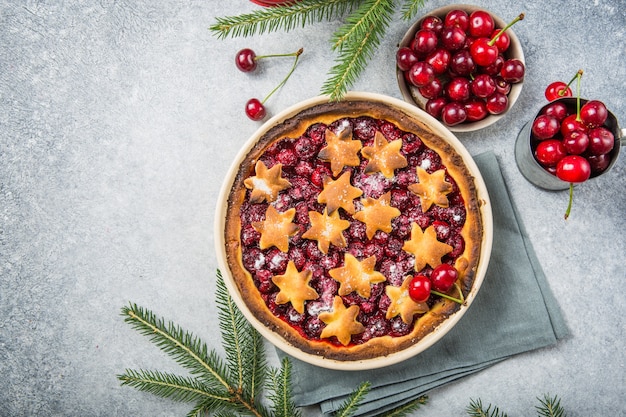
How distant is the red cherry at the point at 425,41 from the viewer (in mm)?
2303

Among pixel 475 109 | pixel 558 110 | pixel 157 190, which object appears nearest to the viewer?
pixel 558 110

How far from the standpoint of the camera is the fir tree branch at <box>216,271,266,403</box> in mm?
2426

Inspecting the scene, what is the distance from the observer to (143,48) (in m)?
2.64

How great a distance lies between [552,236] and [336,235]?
3.67 feet

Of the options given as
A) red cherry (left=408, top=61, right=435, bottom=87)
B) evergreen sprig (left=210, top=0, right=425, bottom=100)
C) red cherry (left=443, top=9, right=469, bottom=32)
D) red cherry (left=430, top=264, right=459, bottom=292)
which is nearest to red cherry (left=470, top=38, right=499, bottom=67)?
red cherry (left=443, top=9, right=469, bottom=32)

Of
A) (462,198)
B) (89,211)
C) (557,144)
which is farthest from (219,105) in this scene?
(557,144)

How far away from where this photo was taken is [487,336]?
2.49 metres

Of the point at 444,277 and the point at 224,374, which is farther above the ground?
the point at 444,277

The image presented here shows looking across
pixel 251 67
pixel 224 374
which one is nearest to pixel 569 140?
pixel 251 67

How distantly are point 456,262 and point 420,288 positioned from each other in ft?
0.84

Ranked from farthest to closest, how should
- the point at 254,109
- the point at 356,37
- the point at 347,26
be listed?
the point at 254,109, the point at 356,37, the point at 347,26

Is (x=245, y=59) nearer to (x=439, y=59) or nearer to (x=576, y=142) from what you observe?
(x=439, y=59)

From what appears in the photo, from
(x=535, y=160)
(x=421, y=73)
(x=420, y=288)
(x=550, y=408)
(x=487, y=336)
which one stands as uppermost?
(x=421, y=73)

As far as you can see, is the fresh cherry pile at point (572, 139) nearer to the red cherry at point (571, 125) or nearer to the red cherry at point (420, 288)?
the red cherry at point (571, 125)
